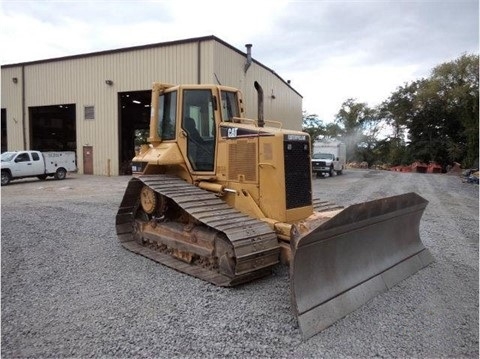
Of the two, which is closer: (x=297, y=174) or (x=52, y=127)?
(x=297, y=174)

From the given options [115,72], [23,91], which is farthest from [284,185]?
[23,91]

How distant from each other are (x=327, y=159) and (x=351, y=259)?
2368cm

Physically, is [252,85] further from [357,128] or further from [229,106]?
[357,128]

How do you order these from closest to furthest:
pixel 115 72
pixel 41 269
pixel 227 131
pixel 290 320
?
pixel 290 320
pixel 41 269
pixel 227 131
pixel 115 72

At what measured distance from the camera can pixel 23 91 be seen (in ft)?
82.8

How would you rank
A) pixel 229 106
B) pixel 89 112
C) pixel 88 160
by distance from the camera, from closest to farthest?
pixel 229 106 < pixel 89 112 < pixel 88 160

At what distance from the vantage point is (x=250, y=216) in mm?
5340

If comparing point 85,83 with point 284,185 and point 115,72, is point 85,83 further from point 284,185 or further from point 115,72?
point 284,185

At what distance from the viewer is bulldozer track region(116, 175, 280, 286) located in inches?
178

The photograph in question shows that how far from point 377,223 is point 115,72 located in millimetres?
20258

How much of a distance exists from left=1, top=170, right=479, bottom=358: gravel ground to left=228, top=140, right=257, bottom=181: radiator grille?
1.43m

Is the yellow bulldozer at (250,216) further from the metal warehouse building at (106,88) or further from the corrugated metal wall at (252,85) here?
the corrugated metal wall at (252,85)

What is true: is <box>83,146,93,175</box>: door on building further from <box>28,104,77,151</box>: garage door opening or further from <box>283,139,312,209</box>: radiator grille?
<box>283,139,312,209</box>: radiator grille

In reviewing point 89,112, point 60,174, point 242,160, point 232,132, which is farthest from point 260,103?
point 89,112
